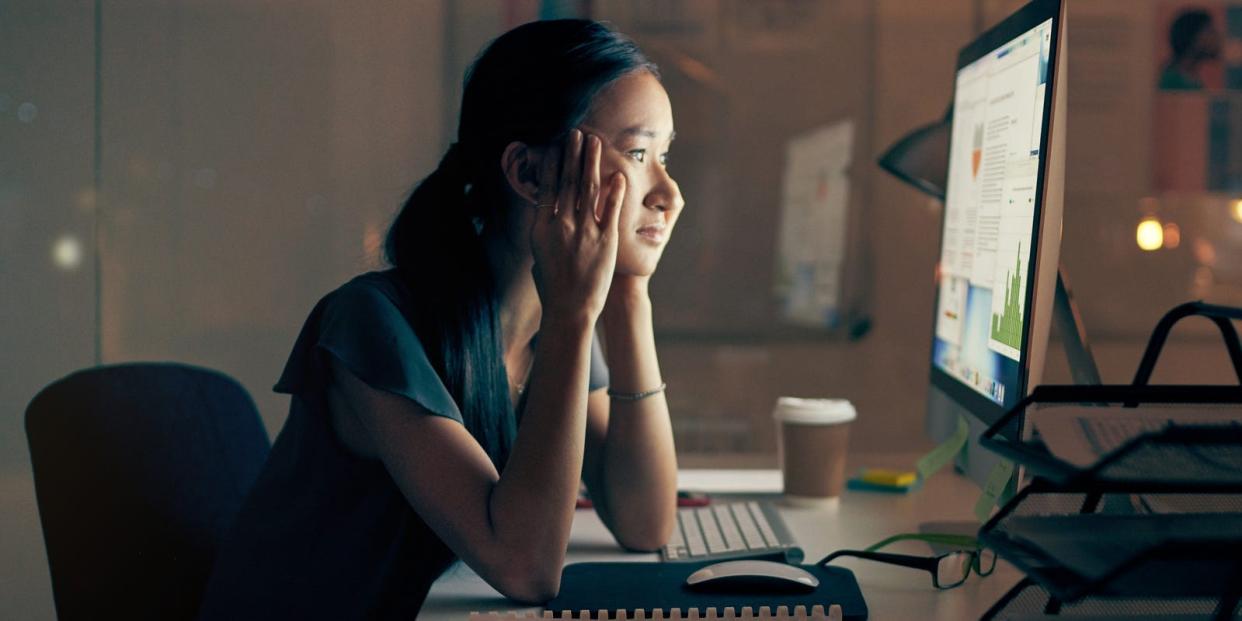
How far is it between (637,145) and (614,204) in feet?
0.37

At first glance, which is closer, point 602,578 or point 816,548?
point 602,578

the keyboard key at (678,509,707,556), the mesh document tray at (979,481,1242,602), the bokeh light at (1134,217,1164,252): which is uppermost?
the bokeh light at (1134,217,1164,252)

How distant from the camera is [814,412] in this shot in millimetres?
1408

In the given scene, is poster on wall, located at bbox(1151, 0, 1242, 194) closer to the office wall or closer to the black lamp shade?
the black lamp shade

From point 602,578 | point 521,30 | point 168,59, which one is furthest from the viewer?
point 168,59

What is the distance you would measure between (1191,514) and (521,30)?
31.8 inches

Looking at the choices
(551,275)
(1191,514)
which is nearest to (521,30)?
(551,275)

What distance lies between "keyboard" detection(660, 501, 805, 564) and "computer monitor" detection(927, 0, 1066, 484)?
0.23 meters

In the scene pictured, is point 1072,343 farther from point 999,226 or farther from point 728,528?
point 728,528

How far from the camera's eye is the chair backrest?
1169 mm

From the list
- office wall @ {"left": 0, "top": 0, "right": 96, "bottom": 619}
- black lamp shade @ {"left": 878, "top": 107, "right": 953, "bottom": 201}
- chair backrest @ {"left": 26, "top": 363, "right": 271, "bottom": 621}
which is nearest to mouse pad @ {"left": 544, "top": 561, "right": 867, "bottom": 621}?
chair backrest @ {"left": 26, "top": 363, "right": 271, "bottom": 621}

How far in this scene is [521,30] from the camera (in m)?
1.20

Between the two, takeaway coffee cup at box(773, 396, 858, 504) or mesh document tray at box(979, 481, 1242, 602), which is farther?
takeaway coffee cup at box(773, 396, 858, 504)

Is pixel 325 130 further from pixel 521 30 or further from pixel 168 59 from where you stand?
pixel 521 30
